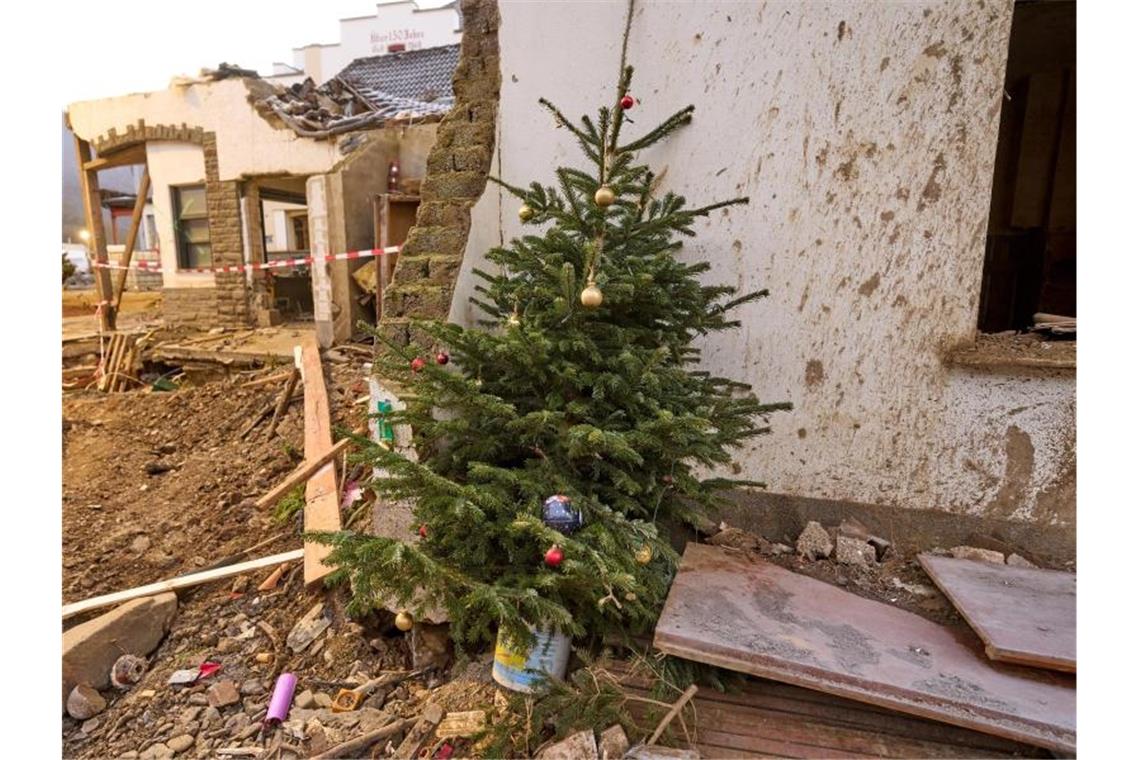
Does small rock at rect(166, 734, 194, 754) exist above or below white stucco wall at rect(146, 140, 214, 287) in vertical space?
below

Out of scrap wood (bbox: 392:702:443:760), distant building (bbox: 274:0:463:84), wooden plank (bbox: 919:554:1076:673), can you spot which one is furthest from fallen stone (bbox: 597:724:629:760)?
distant building (bbox: 274:0:463:84)

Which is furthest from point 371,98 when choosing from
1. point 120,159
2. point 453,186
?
point 453,186

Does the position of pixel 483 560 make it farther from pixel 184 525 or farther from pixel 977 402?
pixel 184 525

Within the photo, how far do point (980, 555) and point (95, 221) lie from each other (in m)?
14.2

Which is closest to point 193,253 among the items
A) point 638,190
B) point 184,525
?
point 184,525

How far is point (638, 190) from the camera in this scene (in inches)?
99.4

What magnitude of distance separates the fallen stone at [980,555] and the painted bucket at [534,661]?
83.8 inches

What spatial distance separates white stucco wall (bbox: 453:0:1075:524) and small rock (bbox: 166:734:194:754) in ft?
7.74

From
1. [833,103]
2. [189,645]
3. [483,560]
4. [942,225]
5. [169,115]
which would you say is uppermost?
[169,115]

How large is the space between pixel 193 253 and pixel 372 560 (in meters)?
10.8

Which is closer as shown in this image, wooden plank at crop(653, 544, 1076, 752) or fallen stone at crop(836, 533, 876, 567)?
wooden plank at crop(653, 544, 1076, 752)

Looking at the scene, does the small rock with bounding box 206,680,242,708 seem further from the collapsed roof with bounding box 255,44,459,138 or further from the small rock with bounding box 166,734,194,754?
the collapsed roof with bounding box 255,44,459,138

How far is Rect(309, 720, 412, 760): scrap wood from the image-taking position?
2449 millimetres

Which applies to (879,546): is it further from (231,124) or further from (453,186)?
(231,124)
